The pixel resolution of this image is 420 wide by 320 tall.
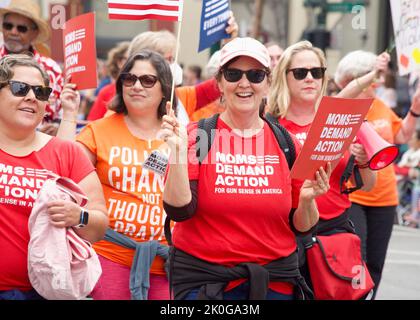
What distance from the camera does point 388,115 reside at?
7004 mm

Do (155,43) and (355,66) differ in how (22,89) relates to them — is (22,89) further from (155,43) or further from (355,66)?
(355,66)

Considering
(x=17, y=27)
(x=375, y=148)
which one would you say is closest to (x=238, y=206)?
(x=375, y=148)

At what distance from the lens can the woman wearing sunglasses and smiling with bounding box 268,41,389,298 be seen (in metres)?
5.32

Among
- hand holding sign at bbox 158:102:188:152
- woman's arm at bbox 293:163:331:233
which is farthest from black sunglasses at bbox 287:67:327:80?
hand holding sign at bbox 158:102:188:152

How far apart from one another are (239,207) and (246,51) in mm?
715

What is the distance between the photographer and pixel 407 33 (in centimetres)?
621

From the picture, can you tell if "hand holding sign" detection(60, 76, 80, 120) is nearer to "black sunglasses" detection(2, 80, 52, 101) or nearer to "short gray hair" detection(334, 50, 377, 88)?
"black sunglasses" detection(2, 80, 52, 101)

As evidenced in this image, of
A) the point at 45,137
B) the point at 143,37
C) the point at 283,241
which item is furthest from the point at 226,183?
the point at 143,37

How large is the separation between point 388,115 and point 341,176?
1774mm

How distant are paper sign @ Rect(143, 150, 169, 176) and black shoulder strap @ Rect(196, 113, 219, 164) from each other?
2.51ft

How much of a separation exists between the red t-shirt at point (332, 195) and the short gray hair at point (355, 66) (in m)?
1.35

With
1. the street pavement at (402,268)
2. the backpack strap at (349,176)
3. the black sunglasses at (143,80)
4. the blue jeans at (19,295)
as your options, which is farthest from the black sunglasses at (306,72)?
the street pavement at (402,268)

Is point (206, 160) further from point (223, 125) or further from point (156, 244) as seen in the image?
point (156, 244)

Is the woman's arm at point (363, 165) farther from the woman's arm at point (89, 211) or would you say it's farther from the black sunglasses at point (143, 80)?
the woman's arm at point (89, 211)
